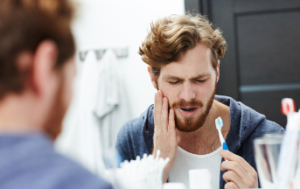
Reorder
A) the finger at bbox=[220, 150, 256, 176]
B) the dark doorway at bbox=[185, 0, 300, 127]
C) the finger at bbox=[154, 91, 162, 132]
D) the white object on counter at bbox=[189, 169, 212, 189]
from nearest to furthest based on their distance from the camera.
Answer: the white object on counter at bbox=[189, 169, 212, 189] → the finger at bbox=[220, 150, 256, 176] → the finger at bbox=[154, 91, 162, 132] → the dark doorway at bbox=[185, 0, 300, 127]

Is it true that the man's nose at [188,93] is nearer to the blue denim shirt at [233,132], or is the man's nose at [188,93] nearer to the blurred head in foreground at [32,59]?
the blue denim shirt at [233,132]

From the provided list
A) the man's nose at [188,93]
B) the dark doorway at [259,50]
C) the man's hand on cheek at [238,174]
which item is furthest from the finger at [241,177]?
the dark doorway at [259,50]

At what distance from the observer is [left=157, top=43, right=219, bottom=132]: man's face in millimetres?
1091

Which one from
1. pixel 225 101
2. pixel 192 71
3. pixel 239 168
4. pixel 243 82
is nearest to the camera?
pixel 239 168

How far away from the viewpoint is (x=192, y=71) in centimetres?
109

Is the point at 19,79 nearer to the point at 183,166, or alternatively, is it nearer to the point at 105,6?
the point at 183,166

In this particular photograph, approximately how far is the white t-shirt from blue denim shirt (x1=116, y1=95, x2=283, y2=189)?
65 mm

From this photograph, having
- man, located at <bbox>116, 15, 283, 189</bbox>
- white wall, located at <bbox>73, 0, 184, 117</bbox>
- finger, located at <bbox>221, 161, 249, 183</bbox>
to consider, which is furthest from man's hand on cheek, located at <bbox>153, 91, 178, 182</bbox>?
white wall, located at <bbox>73, 0, 184, 117</bbox>

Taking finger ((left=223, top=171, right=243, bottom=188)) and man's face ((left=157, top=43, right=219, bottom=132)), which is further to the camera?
man's face ((left=157, top=43, right=219, bottom=132))

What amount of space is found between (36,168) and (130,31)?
1.68 meters

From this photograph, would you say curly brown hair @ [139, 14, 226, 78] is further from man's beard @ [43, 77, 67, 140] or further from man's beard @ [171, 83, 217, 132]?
man's beard @ [43, 77, 67, 140]

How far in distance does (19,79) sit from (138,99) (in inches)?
62.9

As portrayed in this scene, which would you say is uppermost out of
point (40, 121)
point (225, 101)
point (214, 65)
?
point (40, 121)

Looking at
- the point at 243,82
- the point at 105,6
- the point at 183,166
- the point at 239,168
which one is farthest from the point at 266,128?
the point at 105,6
